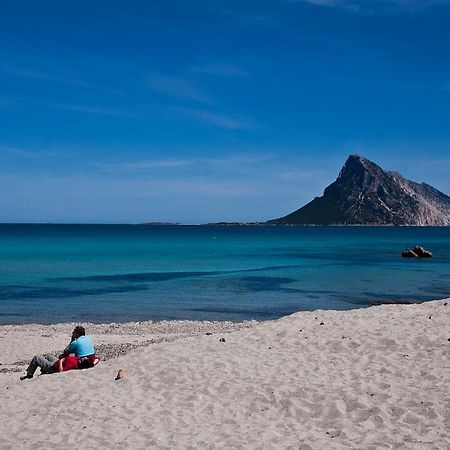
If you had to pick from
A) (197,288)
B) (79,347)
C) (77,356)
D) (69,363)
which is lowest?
(197,288)

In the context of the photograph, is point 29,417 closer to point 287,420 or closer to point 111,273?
point 287,420

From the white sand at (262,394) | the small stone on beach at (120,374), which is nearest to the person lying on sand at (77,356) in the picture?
the white sand at (262,394)

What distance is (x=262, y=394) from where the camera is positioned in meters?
10.8

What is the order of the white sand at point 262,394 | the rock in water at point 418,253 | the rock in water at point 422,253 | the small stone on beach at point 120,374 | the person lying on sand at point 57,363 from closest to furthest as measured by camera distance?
the white sand at point 262,394
the small stone on beach at point 120,374
the person lying on sand at point 57,363
the rock in water at point 422,253
the rock in water at point 418,253

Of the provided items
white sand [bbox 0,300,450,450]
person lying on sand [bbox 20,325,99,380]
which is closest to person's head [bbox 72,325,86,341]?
person lying on sand [bbox 20,325,99,380]

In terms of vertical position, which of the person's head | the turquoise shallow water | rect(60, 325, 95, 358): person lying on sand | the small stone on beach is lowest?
the turquoise shallow water

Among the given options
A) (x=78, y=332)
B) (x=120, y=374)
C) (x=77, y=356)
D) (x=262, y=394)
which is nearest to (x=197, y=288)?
(x=77, y=356)

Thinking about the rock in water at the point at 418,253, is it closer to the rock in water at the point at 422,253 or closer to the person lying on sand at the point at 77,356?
the rock in water at the point at 422,253

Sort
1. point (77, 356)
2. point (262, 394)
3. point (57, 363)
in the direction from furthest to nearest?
point (77, 356), point (57, 363), point (262, 394)

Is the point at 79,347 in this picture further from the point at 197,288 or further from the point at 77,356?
the point at 197,288

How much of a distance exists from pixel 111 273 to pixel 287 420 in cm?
4371

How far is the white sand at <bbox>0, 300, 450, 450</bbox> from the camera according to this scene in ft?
30.1

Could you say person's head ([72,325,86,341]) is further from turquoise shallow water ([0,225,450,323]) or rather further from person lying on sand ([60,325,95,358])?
turquoise shallow water ([0,225,450,323])

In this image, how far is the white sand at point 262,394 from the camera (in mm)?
9180
